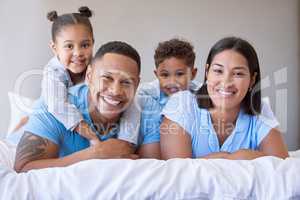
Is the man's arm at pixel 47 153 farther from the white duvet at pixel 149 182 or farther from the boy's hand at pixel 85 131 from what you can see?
the white duvet at pixel 149 182

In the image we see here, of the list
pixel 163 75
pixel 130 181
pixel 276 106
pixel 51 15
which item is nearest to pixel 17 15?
pixel 51 15

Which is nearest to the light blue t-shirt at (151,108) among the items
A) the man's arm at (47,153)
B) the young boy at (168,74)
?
the young boy at (168,74)

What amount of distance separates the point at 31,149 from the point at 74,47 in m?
0.41

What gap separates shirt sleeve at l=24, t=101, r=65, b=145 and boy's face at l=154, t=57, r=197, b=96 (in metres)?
0.40

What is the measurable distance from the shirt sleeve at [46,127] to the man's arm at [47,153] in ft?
0.04

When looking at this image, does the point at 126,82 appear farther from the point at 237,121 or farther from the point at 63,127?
the point at 237,121

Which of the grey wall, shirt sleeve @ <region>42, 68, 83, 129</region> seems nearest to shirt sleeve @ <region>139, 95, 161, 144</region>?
the grey wall

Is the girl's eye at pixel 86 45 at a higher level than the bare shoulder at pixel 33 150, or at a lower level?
higher

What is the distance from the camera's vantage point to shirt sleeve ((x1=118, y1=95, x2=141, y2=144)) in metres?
1.23

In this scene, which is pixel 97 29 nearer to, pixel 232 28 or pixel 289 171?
pixel 232 28

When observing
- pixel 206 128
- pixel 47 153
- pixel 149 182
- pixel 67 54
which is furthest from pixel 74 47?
pixel 149 182

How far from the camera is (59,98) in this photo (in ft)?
4.07

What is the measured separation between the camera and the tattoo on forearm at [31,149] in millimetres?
1092

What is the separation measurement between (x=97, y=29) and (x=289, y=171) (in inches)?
32.5
